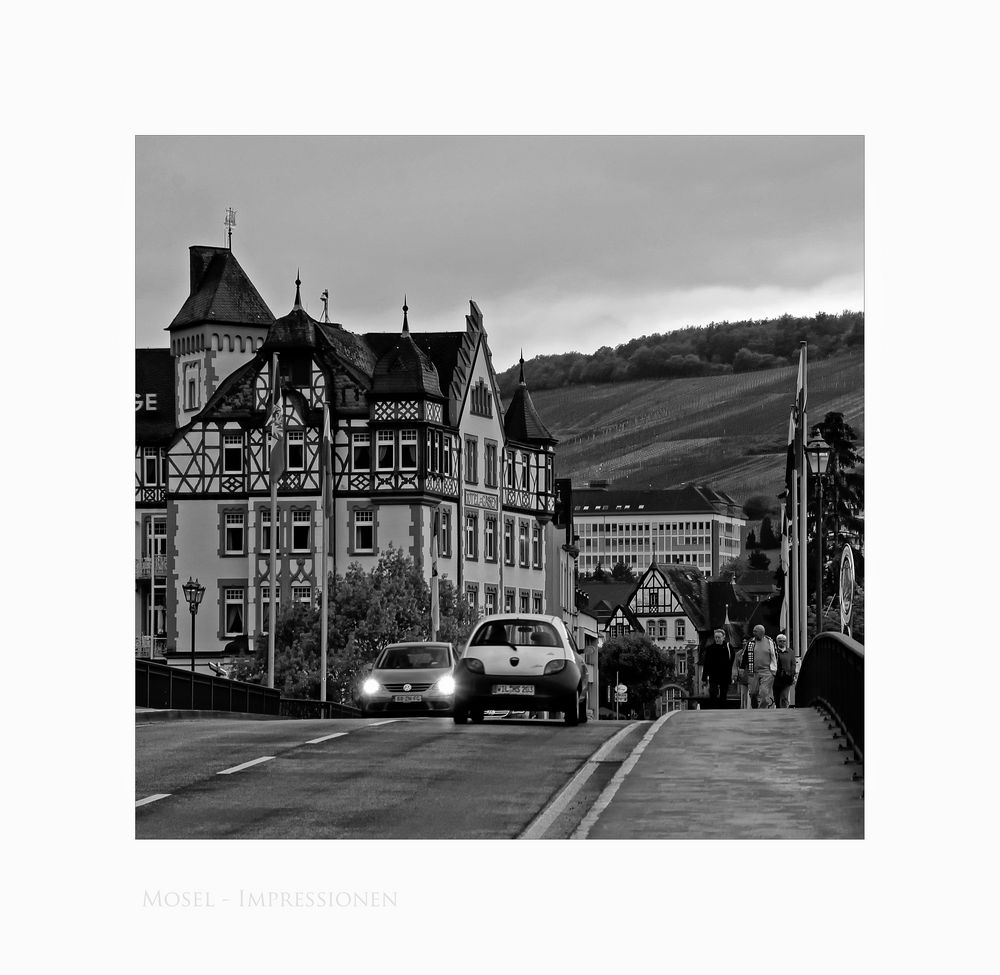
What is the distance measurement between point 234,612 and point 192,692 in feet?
118

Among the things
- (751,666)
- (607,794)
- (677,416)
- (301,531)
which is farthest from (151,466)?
(607,794)

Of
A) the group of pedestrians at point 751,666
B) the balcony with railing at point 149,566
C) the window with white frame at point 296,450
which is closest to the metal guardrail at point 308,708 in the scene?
the group of pedestrians at point 751,666

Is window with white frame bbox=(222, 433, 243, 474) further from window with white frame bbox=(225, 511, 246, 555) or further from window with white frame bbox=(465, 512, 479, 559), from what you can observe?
window with white frame bbox=(465, 512, 479, 559)

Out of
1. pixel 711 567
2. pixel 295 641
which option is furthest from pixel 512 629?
pixel 295 641

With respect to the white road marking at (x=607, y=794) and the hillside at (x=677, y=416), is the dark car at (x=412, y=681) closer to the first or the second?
the hillside at (x=677, y=416)

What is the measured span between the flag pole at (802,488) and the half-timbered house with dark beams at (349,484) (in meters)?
21.6

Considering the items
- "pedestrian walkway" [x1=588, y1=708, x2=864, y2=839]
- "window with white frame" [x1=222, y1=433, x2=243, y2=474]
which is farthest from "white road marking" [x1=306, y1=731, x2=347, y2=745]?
"window with white frame" [x1=222, y1=433, x2=243, y2=474]

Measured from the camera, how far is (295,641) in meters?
61.3

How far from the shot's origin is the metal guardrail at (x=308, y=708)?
48.3 m

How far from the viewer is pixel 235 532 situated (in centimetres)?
7538

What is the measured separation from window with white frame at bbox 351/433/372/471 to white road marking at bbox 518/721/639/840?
51.8 metres

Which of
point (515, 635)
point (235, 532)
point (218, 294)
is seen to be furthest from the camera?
point (235, 532)

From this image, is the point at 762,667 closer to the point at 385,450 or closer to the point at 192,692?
the point at 192,692

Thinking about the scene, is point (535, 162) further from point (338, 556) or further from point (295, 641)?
point (338, 556)
